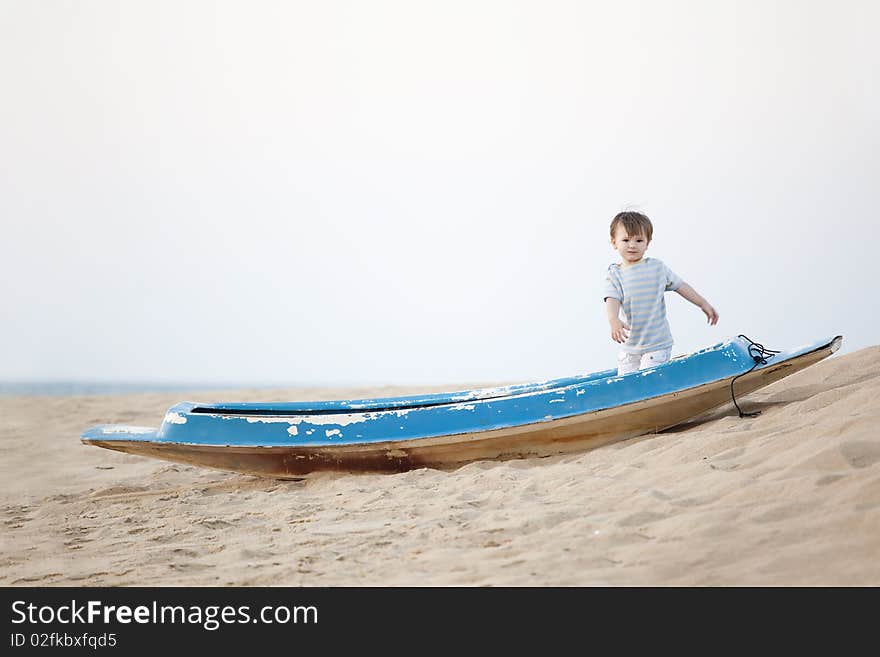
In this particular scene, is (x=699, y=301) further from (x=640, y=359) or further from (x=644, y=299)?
(x=640, y=359)

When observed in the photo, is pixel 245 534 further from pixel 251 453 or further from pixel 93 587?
pixel 251 453

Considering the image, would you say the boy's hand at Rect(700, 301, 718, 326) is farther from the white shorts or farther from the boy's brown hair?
the boy's brown hair

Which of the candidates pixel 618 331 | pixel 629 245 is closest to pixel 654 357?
pixel 618 331

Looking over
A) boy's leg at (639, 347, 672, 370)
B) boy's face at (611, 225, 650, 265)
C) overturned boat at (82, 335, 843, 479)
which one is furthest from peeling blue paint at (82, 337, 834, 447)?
boy's face at (611, 225, 650, 265)

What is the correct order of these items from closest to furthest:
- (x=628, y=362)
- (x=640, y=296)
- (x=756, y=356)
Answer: (x=756, y=356), (x=640, y=296), (x=628, y=362)

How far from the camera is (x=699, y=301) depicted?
4469 mm

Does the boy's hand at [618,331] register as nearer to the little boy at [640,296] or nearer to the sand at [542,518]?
the little boy at [640,296]

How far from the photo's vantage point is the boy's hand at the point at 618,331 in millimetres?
4254

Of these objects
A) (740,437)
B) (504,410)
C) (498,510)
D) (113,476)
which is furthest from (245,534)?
(113,476)

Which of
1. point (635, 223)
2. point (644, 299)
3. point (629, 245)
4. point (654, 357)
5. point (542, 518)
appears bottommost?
point (542, 518)

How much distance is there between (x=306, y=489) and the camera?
156 inches

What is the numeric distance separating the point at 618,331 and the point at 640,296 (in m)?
0.27

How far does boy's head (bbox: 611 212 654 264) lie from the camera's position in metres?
4.41

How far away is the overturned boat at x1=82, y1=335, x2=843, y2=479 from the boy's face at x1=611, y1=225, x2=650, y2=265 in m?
0.77
